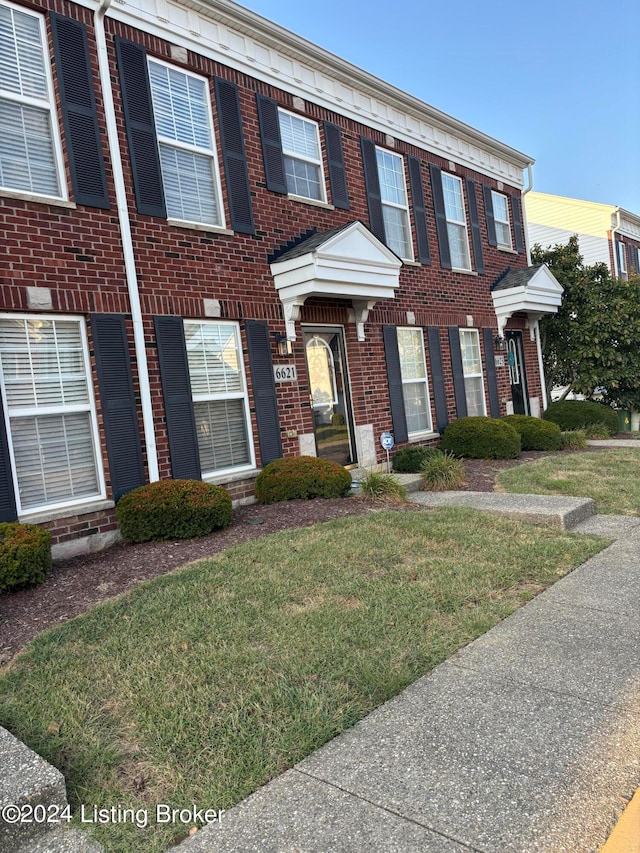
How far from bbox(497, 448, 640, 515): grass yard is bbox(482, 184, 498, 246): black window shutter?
555 cm

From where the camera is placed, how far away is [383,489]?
7.35m

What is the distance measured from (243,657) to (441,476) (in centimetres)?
528

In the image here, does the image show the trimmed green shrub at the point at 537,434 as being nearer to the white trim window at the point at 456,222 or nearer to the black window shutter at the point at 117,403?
the white trim window at the point at 456,222

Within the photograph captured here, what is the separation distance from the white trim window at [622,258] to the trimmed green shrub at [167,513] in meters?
22.1

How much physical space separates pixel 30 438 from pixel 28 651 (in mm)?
2833

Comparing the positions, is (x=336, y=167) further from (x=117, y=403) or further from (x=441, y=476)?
(x=117, y=403)

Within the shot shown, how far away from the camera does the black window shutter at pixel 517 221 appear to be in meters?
14.1

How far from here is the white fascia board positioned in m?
7.23

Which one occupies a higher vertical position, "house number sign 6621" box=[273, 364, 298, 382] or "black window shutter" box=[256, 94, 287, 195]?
"black window shutter" box=[256, 94, 287, 195]

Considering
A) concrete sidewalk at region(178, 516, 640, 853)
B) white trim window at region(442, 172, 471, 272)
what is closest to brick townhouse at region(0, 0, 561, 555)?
white trim window at region(442, 172, 471, 272)

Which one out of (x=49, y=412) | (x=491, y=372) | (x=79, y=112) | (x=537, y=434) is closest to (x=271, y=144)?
(x=79, y=112)

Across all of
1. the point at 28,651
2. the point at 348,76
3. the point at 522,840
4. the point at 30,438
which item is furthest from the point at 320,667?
the point at 348,76

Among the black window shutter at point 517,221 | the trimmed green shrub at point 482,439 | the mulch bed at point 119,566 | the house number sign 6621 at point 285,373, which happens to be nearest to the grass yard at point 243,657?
the mulch bed at point 119,566

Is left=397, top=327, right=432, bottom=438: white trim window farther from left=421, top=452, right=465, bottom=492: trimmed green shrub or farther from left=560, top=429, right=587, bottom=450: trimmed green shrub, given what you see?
left=560, top=429, right=587, bottom=450: trimmed green shrub
